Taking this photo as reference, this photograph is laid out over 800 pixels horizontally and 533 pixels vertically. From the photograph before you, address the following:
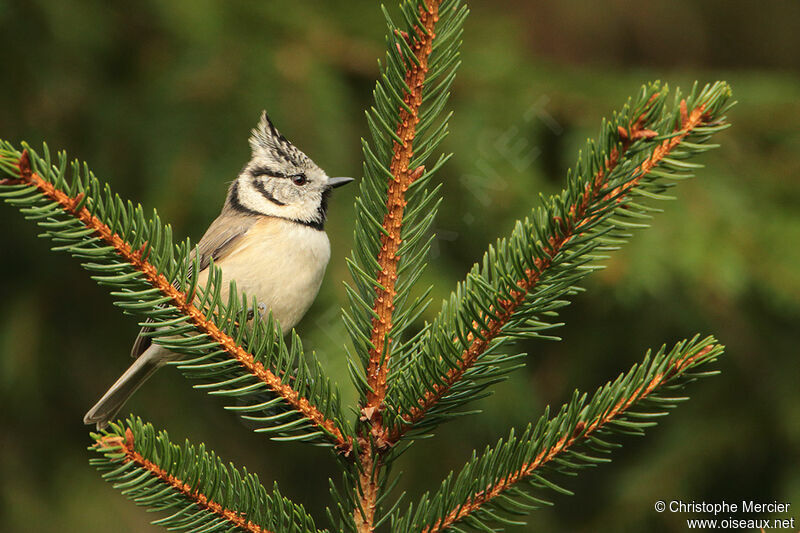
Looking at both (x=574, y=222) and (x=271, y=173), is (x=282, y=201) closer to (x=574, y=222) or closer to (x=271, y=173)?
(x=271, y=173)

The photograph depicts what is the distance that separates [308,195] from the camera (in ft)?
12.8

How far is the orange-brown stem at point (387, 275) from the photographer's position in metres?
1.74

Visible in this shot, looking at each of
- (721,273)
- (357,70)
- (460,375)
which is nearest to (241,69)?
(357,70)

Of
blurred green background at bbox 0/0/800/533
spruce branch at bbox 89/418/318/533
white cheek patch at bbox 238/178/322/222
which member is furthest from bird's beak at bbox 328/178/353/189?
spruce branch at bbox 89/418/318/533

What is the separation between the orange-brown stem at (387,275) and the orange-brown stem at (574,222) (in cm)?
10

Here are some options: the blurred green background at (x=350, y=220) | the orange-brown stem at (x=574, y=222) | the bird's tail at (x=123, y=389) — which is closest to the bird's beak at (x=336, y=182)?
the blurred green background at (x=350, y=220)

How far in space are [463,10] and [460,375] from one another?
2.58 ft

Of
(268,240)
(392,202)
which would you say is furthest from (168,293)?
(268,240)

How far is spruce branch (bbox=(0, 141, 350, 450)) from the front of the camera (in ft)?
5.08

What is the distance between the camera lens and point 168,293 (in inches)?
69.2

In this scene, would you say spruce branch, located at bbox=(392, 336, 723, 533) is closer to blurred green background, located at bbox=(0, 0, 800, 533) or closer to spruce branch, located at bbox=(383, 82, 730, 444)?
spruce branch, located at bbox=(383, 82, 730, 444)

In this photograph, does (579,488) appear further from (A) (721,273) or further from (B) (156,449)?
(B) (156,449)

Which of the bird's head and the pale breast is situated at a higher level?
the bird's head

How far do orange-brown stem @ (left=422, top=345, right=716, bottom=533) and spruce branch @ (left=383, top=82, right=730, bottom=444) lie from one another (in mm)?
191
